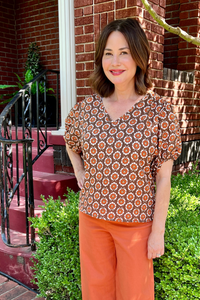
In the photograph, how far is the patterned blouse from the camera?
4.83 ft

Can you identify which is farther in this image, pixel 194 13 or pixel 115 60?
pixel 194 13

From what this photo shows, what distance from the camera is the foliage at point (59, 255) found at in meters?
2.20

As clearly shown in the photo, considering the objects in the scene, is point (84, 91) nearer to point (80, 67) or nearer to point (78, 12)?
point (80, 67)

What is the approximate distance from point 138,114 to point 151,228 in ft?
2.03

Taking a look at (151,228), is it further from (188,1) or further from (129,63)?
(188,1)

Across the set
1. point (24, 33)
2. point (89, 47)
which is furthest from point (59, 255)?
point (24, 33)

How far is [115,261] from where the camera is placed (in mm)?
1619

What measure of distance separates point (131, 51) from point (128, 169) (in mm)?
614

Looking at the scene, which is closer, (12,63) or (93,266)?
(93,266)

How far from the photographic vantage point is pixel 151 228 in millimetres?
1553

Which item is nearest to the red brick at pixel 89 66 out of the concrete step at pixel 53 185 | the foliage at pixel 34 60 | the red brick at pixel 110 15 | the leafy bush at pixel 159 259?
the red brick at pixel 110 15

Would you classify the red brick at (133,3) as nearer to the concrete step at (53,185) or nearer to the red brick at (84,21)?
the red brick at (84,21)

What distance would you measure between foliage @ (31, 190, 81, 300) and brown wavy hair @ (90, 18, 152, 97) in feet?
3.53

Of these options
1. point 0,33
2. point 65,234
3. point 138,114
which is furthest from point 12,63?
point 138,114
